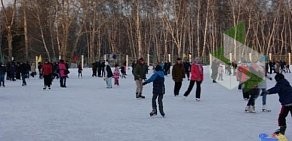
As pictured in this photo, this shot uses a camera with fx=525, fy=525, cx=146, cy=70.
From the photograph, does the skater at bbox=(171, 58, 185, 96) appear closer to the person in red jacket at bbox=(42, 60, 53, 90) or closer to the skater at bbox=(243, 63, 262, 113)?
the skater at bbox=(243, 63, 262, 113)

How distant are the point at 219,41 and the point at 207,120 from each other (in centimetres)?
6635

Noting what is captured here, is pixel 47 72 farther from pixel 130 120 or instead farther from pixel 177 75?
pixel 130 120

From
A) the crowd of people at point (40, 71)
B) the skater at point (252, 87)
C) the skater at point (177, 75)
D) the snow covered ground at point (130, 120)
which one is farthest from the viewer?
the crowd of people at point (40, 71)

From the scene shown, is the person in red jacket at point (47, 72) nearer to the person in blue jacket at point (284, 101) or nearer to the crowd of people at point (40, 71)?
the crowd of people at point (40, 71)

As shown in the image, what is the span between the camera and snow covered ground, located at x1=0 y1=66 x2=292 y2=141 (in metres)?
10.1

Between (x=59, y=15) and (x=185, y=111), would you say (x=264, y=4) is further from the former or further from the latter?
(x=185, y=111)

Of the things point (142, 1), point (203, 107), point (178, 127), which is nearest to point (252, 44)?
point (142, 1)

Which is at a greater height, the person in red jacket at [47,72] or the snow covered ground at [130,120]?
the person in red jacket at [47,72]

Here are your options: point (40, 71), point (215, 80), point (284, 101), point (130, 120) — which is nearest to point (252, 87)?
point (130, 120)

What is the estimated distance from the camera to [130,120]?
12477 mm

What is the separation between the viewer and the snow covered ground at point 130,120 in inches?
396

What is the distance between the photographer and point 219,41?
77.8 metres

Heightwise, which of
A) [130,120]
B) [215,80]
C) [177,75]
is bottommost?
[130,120]

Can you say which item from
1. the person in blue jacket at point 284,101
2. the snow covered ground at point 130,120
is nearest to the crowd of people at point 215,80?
the person in blue jacket at point 284,101
